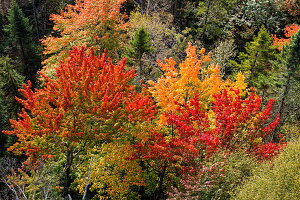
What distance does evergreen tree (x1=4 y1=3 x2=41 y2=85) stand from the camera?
30312 mm

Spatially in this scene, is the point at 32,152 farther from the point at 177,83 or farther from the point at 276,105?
the point at 276,105

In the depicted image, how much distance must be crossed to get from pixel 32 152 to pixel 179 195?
307 inches

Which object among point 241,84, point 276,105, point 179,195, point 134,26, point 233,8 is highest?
point 233,8

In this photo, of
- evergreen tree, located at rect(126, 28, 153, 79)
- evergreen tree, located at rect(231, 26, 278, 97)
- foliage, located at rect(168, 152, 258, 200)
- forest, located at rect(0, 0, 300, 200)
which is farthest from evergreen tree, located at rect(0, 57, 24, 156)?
evergreen tree, located at rect(231, 26, 278, 97)

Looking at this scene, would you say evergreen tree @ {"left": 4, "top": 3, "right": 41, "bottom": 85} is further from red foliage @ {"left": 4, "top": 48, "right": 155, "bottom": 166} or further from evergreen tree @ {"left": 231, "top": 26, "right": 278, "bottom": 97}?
evergreen tree @ {"left": 231, "top": 26, "right": 278, "bottom": 97}

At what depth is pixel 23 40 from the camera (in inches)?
1230

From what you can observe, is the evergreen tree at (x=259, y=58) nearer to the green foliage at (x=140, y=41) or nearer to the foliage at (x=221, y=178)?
A: the green foliage at (x=140, y=41)

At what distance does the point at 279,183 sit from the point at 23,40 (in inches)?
1210

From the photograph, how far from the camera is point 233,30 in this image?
110 feet

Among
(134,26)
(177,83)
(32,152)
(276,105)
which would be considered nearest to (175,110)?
(177,83)

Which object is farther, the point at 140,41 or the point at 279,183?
the point at 140,41

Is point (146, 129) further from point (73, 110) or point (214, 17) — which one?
point (214, 17)

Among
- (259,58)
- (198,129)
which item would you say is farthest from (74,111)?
(259,58)

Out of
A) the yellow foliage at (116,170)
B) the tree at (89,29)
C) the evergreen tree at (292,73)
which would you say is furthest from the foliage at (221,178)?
the tree at (89,29)
